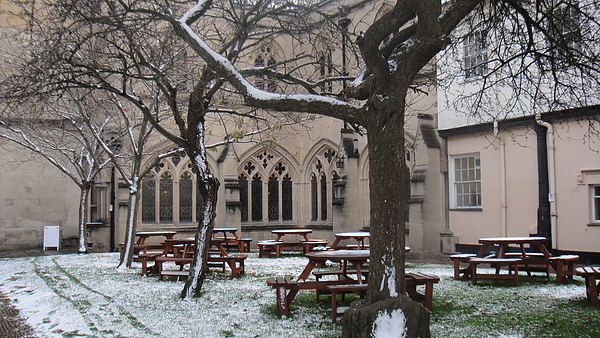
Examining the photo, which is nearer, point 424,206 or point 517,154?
point 517,154

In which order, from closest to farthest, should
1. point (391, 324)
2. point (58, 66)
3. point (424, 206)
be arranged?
point (391, 324) < point (58, 66) < point (424, 206)

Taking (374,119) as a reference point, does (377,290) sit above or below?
below

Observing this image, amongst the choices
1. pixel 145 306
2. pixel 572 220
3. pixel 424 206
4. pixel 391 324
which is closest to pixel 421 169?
pixel 424 206

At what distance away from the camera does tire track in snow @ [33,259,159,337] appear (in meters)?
7.03

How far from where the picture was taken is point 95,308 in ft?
27.5

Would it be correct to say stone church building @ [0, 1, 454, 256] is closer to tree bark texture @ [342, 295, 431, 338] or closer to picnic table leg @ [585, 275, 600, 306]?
picnic table leg @ [585, 275, 600, 306]

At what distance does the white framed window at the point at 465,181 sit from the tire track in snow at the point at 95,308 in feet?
37.0

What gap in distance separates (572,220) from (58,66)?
1252 cm

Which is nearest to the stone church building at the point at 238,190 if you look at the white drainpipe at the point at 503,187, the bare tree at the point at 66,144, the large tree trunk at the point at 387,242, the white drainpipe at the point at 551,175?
the bare tree at the point at 66,144

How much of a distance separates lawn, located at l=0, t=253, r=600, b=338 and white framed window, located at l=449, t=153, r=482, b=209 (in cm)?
621

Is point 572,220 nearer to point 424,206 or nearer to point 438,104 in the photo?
point 424,206

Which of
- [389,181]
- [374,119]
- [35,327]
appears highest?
[374,119]

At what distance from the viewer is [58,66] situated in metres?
7.98

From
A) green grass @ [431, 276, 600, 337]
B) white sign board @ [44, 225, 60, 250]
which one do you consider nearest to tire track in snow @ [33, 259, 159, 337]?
green grass @ [431, 276, 600, 337]
